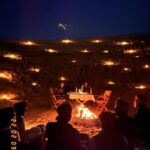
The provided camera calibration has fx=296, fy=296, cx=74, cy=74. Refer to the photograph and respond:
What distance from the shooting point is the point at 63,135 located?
161 inches

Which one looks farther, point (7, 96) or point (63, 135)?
point (7, 96)

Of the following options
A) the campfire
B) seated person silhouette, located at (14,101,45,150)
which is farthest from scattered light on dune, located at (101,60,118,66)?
seated person silhouette, located at (14,101,45,150)

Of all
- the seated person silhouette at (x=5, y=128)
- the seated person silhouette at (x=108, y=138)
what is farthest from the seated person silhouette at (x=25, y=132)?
the seated person silhouette at (x=108, y=138)

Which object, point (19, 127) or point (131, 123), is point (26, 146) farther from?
point (131, 123)

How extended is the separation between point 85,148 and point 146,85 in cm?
1529

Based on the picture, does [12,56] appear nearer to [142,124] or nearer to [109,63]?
[109,63]

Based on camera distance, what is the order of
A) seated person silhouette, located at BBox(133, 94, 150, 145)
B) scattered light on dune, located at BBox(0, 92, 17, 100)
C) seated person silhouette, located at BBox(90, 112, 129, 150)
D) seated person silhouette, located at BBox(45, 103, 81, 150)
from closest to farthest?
seated person silhouette, located at BBox(90, 112, 129, 150) < seated person silhouette, located at BBox(45, 103, 81, 150) < seated person silhouette, located at BBox(133, 94, 150, 145) < scattered light on dune, located at BBox(0, 92, 17, 100)

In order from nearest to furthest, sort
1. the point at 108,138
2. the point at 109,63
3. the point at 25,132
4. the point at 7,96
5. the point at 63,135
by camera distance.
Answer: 1. the point at 108,138
2. the point at 63,135
3. the point at 25,132
4. the point at 7,96
5. the point at 109,63

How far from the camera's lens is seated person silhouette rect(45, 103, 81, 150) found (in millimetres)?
4094

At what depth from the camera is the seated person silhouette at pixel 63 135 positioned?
4094mm

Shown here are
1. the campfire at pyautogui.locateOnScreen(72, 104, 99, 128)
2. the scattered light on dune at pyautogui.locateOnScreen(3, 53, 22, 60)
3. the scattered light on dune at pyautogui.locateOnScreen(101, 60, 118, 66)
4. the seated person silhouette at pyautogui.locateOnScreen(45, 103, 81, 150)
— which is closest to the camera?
the seated person silhouette at pyautogui.locateOnScreen(45, 103, 81, 150)

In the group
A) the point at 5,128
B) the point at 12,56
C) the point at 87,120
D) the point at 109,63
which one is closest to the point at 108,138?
the point at 5,128

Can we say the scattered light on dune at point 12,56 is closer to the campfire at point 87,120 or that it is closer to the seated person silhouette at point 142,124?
the campfire at point 87,120

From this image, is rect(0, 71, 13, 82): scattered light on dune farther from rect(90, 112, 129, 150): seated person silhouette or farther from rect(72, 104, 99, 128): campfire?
rect(90, 112, 129, 150): seated person silhouette
